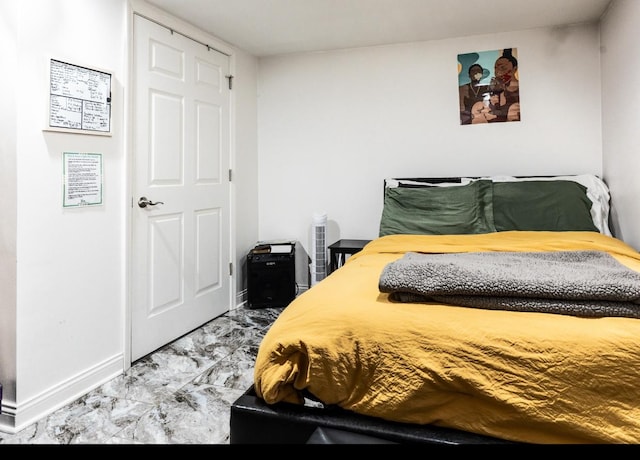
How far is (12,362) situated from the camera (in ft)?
6.04

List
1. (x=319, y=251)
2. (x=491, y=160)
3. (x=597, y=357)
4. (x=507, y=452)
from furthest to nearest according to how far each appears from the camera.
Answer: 1. (x=319, y=251)
2. (x=491, y=160)
3. (x=597, y=357)
4. (x=507, y=452)

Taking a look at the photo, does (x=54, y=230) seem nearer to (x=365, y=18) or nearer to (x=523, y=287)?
(x=523, y=287)

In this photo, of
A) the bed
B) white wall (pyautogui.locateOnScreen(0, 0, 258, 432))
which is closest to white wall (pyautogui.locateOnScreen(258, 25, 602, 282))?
white wall (pyautogui.locateOnScreen(0, 0, 258, 432))

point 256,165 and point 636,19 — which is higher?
point 636,19

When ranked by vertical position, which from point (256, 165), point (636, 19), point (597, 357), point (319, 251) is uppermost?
point (636, 19)

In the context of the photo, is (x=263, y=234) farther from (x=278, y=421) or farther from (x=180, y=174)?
(x=278, y=421)

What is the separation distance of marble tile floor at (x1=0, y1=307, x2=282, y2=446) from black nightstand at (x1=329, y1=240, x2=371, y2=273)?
85 centimetres

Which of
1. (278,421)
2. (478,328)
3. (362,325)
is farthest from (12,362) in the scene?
(478,328)

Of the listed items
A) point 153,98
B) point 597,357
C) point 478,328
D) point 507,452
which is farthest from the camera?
point 153,98

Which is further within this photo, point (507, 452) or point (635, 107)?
point (635, 107)

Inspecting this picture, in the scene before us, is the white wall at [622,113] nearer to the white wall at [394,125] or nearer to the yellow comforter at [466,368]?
the white wall at [394,125]

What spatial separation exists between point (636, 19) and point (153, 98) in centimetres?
280

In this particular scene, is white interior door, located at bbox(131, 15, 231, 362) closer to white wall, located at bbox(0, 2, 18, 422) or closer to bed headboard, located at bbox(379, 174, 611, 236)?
white wall, located at bbox(0, 2, 18, 422)

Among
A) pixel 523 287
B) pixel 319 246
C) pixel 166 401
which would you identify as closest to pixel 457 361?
pixel 523 287
